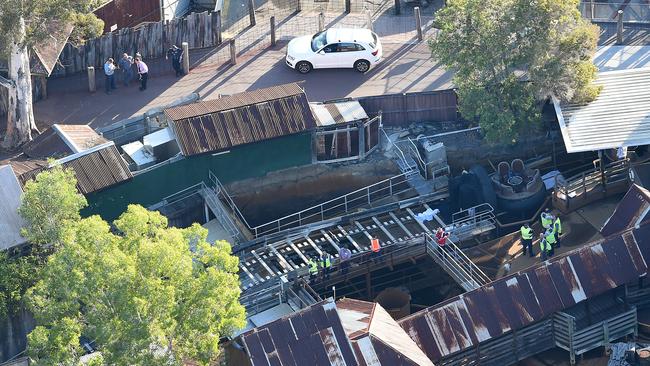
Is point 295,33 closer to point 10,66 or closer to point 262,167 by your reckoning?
point 262,167

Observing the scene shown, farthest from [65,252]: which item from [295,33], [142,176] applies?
[295,33]

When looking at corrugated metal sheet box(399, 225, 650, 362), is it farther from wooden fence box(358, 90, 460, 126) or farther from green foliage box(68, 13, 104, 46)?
green foliage box(68, 13, 104, 46)

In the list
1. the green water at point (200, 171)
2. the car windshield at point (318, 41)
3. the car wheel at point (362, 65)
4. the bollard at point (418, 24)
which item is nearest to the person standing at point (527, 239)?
the green water at point (200, 171)

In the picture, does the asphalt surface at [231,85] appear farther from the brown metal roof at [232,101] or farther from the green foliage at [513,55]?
the green foliage at [513,55]

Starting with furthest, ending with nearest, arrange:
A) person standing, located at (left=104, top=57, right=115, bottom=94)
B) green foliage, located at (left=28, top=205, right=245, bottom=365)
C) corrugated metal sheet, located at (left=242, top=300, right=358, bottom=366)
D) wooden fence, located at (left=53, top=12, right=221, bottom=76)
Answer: wooden fence, located at (left=53, top=12, right=221, bottom=76)
person standing, located at (left=104, top=57, right=115, bottom=94)
corrugated metal sheet, located at (left=242, top=300, right=358, bottom=366)
green foliage, located at (left=28, top=205, right=245, bottom=365)

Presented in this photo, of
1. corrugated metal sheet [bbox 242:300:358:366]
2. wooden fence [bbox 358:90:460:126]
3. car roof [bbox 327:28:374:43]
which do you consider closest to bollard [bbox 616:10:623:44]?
wooden fence [bbox 358:90:460:126]

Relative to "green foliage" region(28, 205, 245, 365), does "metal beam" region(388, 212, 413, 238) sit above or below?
below

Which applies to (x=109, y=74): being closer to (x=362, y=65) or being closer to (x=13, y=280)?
(x=362, y=65)

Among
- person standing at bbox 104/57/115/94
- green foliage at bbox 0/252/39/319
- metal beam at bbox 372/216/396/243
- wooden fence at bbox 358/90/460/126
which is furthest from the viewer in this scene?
person standing at bbox 104/57/115/94
